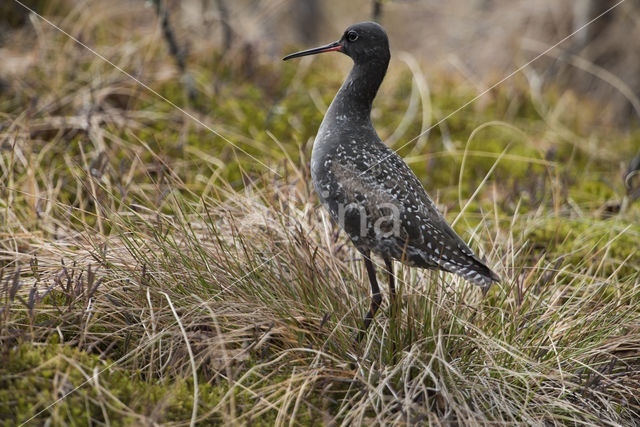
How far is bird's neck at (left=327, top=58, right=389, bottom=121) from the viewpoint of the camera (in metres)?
3.65

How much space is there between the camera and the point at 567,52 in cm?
952

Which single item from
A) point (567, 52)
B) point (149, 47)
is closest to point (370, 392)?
point (149, 47)

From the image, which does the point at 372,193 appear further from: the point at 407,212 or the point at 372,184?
the point at 407,212

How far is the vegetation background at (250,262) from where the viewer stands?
2.94m

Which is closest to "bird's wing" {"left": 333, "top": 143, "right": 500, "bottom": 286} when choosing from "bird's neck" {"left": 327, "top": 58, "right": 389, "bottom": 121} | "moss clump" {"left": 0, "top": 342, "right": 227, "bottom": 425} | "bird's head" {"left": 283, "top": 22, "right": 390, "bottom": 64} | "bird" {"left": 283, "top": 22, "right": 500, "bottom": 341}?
"bird" {"left": 283, "top": 22, "right": 500, "bottom": 341}


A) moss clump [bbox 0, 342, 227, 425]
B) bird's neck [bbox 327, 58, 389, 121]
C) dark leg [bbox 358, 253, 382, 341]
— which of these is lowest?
dark leg [bbox 358, 253, 382, 341]

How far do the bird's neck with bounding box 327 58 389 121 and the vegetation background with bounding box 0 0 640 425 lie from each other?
684 mm

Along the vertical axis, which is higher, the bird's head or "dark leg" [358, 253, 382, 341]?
the bird's head

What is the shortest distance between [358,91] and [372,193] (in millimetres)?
741

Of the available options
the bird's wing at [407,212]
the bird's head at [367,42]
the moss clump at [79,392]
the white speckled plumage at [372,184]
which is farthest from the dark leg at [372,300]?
the bird's head at [367,42]

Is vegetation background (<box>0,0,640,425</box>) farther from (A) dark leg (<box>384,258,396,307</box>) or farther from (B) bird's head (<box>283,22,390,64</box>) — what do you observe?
(B) bird's head (<box>283,22,390,64</box>)

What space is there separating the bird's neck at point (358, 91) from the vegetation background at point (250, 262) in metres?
0.68

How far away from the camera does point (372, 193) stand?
3.37 m

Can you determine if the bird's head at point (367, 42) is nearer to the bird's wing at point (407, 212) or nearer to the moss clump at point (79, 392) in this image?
the bird's wing at point (407, 212)
